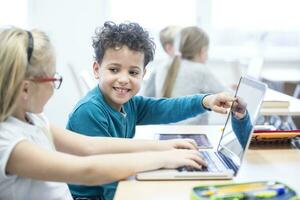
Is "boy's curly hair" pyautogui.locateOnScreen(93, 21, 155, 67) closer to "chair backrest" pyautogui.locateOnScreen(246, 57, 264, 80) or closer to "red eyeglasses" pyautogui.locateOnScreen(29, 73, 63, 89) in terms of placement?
"red eyeglasses" pyautogui.locateOnScreen(29, 73, 63, 89)

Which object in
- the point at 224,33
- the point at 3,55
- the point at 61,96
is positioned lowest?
the point at 61,96

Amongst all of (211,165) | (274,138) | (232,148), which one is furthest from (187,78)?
(211,165)

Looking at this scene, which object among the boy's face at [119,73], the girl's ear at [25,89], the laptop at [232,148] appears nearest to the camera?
the girl's ear at [25,89]

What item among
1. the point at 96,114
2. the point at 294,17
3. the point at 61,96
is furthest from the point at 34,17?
the point at 96,114

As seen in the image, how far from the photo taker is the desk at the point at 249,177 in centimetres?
→ 101

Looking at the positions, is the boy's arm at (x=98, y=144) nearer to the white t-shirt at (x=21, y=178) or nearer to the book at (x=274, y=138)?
the white t-shirt at (x=21, y=178)

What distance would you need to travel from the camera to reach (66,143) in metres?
1.27

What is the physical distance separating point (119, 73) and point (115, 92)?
0.07 meters

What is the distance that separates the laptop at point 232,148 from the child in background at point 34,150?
30 mm

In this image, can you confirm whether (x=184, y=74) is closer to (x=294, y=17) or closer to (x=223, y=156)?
(x=223, y=156)

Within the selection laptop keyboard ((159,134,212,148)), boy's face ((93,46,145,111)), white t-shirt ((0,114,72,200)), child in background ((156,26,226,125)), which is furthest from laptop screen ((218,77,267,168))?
child in background ((156,26,226,125))

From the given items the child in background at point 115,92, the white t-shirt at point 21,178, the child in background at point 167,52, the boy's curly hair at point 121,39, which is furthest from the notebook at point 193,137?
the child in background at point 167,52

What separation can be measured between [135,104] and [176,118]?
167 mm

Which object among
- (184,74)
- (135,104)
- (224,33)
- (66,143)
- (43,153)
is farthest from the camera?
(224,33)
